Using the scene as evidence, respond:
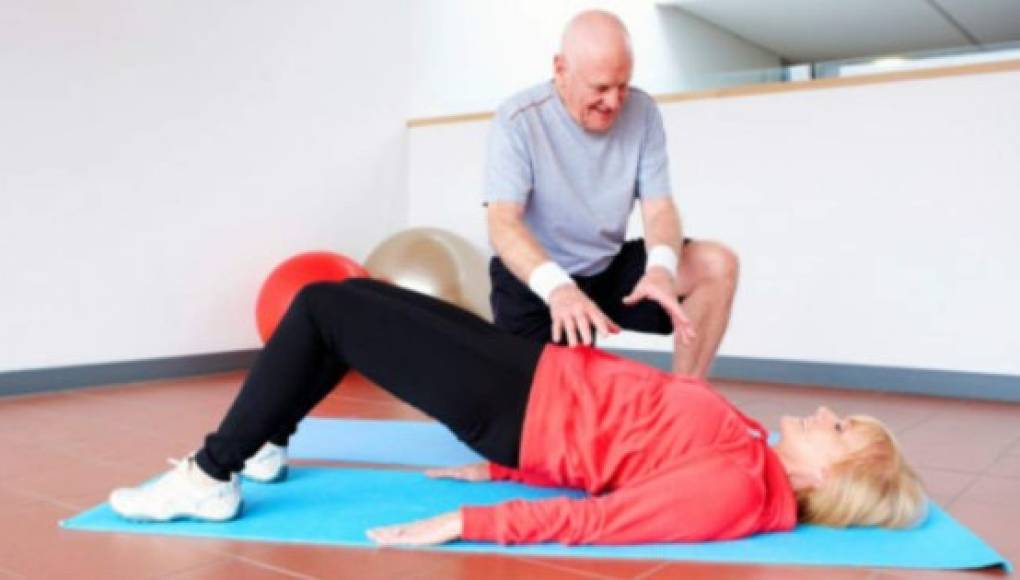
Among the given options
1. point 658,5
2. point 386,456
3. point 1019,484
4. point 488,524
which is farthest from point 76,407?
point 658,5

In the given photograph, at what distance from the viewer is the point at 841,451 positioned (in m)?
1.72

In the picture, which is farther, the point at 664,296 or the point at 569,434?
the point at 664,296

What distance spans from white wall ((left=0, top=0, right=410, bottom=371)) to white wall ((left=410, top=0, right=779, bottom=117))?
0.64ft

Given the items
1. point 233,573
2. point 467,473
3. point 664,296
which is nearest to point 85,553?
point 233,573

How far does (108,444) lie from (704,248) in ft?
5.50

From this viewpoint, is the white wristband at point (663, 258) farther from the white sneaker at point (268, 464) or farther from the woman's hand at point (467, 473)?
the white sneaker at point (268, 464)

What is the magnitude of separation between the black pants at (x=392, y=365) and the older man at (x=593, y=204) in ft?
1.31

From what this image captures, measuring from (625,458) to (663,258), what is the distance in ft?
2.11

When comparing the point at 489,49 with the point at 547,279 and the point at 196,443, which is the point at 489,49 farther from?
the point at 547,279

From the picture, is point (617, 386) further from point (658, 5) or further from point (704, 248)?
point (658, 5)

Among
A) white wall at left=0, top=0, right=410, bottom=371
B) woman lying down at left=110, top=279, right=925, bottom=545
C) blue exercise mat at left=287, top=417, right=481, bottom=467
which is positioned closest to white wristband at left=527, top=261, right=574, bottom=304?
woman lying down at left=110, top=279, right=925, bottom=545

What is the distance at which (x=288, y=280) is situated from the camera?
387 cm

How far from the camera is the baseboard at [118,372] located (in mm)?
3391

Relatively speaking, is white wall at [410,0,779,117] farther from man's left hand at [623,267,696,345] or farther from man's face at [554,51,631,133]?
man's left hand at [623,267,696,345]
